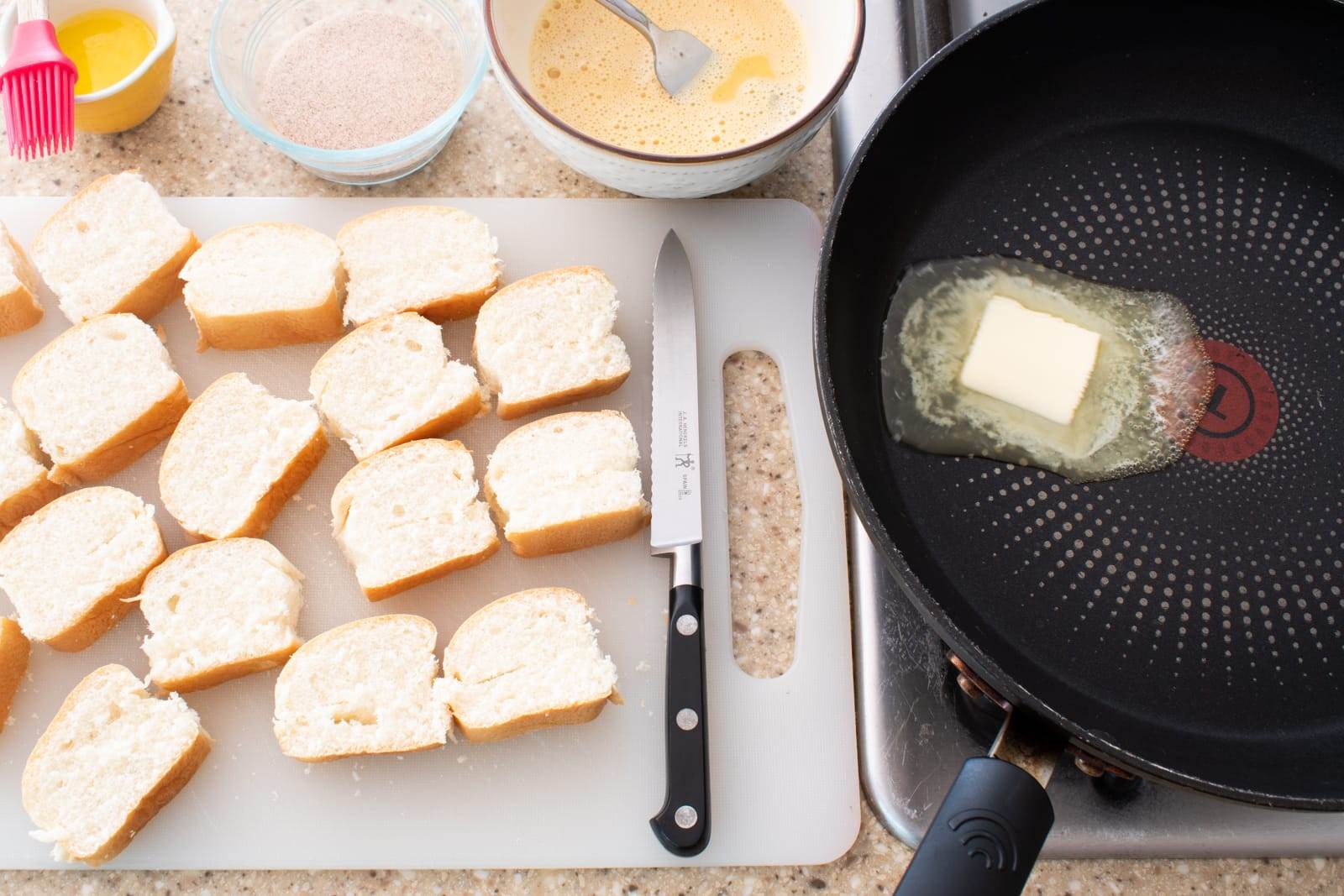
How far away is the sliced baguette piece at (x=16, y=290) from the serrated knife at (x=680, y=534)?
763mm

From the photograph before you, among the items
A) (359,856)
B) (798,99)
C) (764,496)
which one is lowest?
(359,856)

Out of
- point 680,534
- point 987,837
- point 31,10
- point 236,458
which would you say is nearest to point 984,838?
point 987,837

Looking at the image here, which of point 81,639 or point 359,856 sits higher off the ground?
point 81,639

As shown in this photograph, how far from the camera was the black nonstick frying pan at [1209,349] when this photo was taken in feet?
3.31

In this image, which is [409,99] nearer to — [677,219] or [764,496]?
[677,219]

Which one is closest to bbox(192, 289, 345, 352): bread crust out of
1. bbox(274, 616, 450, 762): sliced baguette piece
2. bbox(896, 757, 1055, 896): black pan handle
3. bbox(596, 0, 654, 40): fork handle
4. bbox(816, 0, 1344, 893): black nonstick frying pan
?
bbox(274, 616, 450, 762): sliced baguette piece

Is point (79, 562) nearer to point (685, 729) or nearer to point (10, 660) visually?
point (10, 660)

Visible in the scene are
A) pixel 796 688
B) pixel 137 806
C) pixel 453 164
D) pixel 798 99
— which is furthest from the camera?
pixel 453 164

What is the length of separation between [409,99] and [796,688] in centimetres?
90

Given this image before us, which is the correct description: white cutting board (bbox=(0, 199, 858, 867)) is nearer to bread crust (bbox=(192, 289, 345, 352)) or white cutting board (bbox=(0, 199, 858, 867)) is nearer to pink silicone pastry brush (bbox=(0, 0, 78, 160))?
bread crust (bbox=(192, 289, 345, 352))

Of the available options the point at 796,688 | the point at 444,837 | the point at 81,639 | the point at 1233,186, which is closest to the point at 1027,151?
the point at 1233,186

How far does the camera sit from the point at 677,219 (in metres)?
1.33

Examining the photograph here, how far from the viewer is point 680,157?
112cm

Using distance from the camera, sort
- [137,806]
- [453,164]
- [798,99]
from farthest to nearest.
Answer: [453,164] → [798,99] → [137,806]
